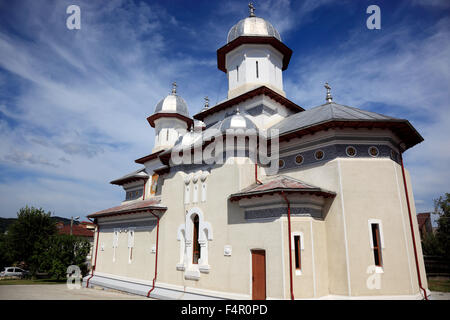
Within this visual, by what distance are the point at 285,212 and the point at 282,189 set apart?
A: 836 mm

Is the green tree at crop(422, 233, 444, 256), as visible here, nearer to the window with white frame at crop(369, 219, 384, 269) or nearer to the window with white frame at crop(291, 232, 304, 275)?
the window with white frame at crop(369, 219, 384, 269)

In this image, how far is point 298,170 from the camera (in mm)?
11281

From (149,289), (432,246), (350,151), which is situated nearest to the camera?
(350,151)

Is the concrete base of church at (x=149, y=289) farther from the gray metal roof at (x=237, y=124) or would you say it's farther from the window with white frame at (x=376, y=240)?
the gray metal roof at (x=237, y=124)

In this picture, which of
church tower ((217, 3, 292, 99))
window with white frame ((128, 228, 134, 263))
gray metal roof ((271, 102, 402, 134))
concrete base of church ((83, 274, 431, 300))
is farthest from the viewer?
window with white frame ((128, 228, 134, 263))

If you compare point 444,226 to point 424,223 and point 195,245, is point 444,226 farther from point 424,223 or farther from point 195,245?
point 195,245

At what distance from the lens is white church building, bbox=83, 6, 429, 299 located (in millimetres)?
9344

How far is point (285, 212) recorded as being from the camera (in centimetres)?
954

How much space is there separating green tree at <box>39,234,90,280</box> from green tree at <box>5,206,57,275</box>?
18.8ft

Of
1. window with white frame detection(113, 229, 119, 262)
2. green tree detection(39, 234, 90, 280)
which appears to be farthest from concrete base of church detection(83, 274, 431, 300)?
green tree detection(39, 234, 90, 280)

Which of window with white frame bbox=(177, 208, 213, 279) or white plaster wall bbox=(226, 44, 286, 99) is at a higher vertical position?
white plaster wall bbox=(226, 44, 286, 99)

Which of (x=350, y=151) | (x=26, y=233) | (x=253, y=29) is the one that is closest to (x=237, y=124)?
(x=350, y=151)

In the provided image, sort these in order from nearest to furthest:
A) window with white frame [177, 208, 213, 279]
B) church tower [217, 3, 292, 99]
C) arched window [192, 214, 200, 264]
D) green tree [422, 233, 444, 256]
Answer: window with white frame [177, 208, 213, 279]
arched window [192, 214, 200, 264]
church tower [217, 3, 292, 99]
green tree [422, 233, 444, 256]

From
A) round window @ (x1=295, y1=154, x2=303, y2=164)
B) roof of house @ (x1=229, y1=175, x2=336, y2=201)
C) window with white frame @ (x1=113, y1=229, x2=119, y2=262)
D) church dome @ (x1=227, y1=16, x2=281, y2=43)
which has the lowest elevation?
window with white frame @ (x1=113, y1=229, x2=119, y2=262)
